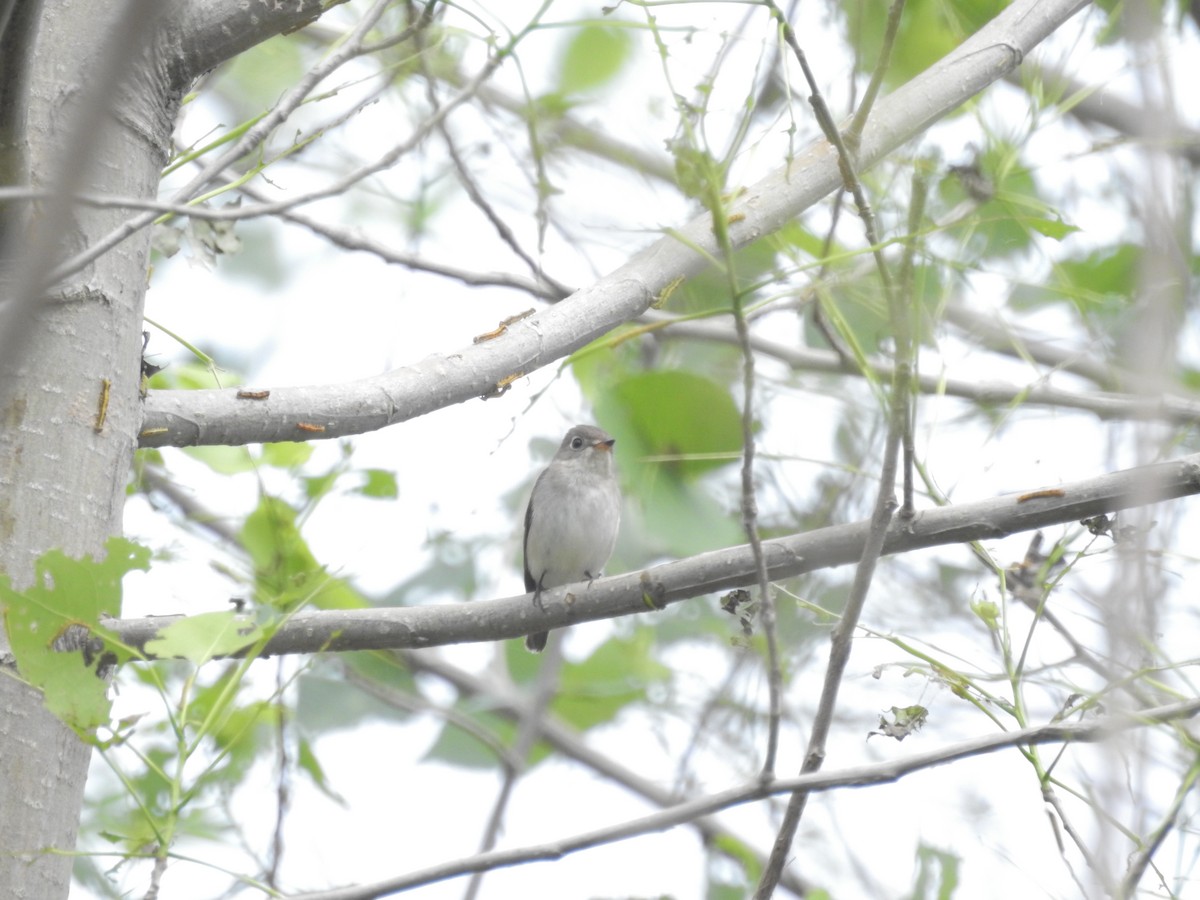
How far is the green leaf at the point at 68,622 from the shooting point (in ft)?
6.51

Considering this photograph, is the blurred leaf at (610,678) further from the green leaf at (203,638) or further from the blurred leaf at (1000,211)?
the green leaf at (203,638)

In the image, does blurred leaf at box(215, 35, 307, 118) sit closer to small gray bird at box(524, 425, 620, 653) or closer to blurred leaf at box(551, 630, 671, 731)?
small gray bird at box(524, 425, 620, 653)

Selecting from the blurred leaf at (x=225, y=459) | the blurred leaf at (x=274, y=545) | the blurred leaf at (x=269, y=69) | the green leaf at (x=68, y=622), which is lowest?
the green leaf at (x=68, y=622)

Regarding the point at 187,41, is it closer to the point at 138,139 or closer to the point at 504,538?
the point at 138,139

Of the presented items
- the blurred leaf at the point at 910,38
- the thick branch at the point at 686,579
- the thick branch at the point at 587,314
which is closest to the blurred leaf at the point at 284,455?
the thick branch at the point at 686,579

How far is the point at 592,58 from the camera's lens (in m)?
5.72

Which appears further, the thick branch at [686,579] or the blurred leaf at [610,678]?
the blurred leaf at [610,678]

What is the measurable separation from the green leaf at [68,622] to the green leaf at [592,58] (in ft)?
13.4

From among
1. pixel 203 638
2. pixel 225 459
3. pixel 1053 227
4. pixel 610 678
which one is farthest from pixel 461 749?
pixel 203 638

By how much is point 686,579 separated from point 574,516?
11.0 ft

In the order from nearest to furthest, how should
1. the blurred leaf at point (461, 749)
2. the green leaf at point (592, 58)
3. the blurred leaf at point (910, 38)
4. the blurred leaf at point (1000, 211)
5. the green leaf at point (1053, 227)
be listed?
the green leaf at point (1053, 227) → the blurred leaf at point (1000, 211) → the blurred leaf at point (910, 38) → the green leaf at point (592, 58) → the blurred leaf at point (461, 749)

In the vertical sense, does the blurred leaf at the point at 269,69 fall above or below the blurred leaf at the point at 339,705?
above

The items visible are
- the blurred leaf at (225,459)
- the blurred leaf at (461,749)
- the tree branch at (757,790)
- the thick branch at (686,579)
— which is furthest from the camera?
the blurred leaf at (461,749)

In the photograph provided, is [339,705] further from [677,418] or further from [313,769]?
[677,418]
